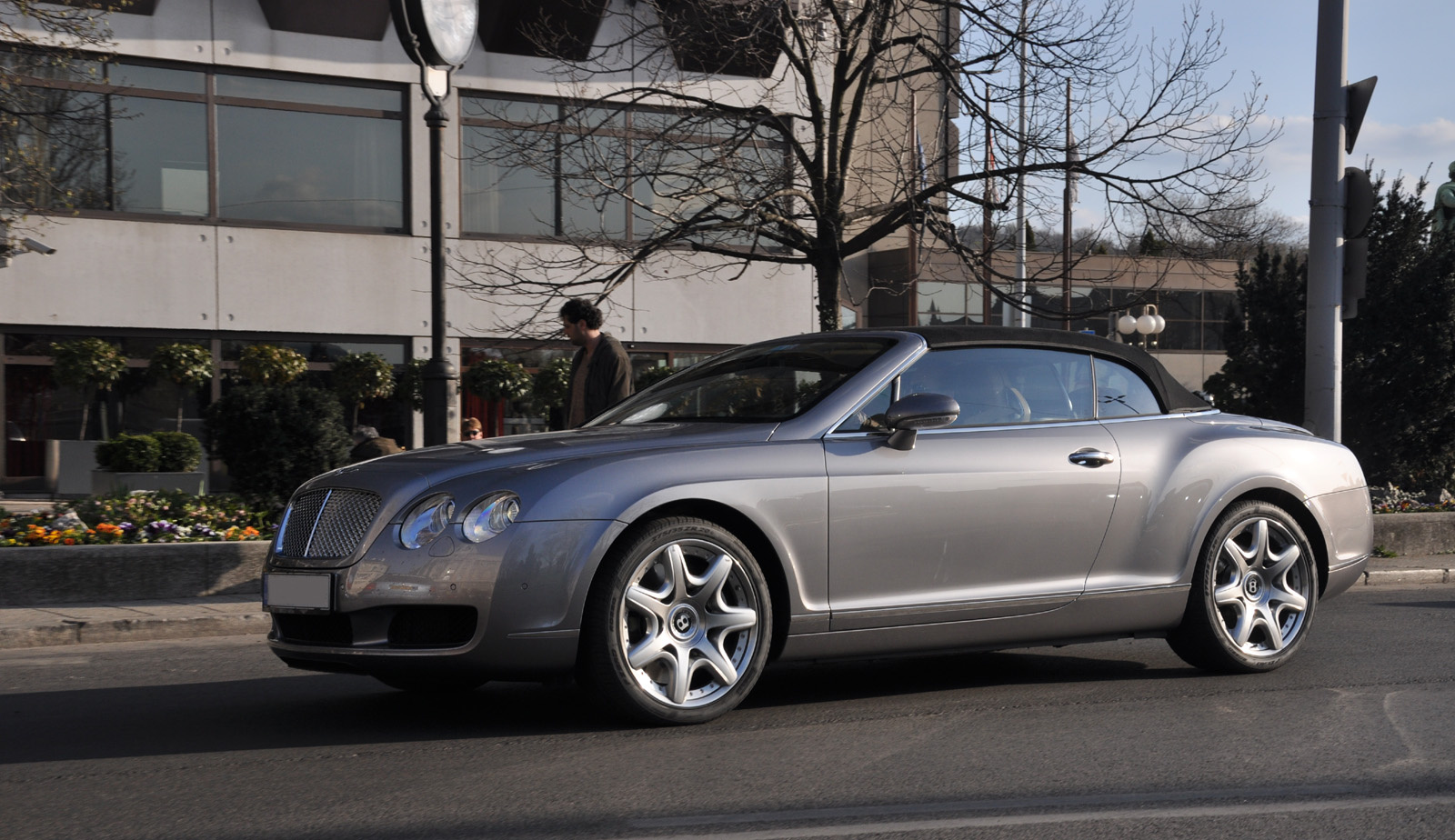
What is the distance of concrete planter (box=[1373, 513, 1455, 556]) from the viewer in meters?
12.5

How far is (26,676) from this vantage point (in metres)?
6.99

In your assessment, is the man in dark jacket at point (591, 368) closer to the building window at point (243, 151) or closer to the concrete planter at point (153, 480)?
the concrete planter at point (153, 480)

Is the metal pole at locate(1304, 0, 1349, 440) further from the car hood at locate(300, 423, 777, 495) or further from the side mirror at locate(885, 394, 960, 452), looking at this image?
the car hood at locate(300, 423, 777, 495)

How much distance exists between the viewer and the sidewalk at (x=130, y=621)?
27.0 feet

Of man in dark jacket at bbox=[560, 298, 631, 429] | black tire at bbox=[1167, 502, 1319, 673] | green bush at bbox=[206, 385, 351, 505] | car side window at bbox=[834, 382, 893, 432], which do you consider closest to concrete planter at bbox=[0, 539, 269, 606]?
green bush at bbox=[206, 385, 351, 505]

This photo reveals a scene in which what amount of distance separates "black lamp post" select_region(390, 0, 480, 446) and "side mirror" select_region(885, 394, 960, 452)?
5.64 meters

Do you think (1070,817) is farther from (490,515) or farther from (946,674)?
(946,674)

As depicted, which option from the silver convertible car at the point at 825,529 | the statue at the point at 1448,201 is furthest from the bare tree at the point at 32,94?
the statue at the point at 1448,201

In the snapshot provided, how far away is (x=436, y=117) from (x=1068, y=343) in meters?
5.93

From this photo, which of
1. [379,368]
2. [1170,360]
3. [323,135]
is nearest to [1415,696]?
[379,368]

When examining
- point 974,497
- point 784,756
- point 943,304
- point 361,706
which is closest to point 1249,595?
point 974,497

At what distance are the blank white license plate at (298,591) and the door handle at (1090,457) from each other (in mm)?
2974

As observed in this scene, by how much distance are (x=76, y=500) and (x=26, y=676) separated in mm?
4257

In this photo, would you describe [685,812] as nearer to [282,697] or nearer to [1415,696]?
[282,697]
